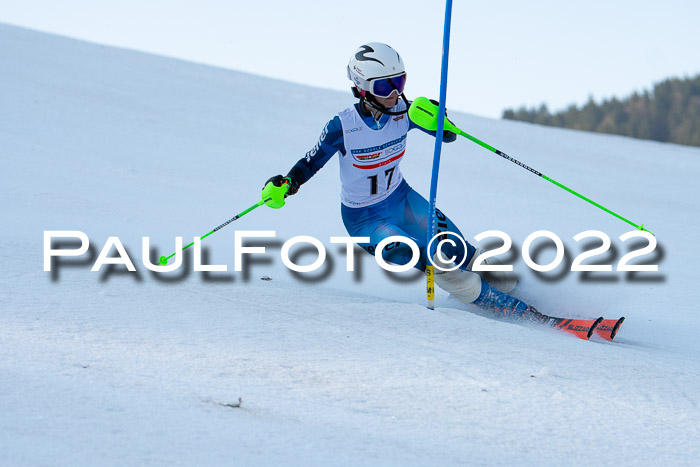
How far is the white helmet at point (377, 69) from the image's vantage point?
147 inches

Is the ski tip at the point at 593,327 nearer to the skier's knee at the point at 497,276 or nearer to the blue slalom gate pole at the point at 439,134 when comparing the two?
the blue slalom gate pole at the point at 439,134

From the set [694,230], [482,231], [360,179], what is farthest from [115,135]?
[694,230]

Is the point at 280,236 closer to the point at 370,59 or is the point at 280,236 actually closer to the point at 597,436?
the point at 370,59

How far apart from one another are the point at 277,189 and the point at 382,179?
60 centimetres

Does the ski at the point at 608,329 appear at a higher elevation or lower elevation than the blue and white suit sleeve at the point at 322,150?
lower

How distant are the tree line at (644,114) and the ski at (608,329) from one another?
38.6 metres

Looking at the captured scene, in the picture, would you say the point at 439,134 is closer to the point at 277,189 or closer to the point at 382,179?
the point at 382,179

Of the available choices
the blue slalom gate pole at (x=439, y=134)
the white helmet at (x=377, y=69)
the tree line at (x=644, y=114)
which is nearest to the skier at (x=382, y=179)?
the white helmet at (x=377, y=69)

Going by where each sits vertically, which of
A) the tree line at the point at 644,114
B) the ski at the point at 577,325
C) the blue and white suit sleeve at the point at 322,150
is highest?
the tree line at the point at 644,114

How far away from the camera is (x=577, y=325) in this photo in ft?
11.2

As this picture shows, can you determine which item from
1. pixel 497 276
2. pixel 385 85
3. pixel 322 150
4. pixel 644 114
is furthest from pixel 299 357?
pixel 644 114

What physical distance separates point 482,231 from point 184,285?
3.96m

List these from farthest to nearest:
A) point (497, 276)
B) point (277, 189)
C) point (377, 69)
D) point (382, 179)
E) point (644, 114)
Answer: point (644, 114), point (497, 276), point (382, 179), point (277, 189), point (377, 69)

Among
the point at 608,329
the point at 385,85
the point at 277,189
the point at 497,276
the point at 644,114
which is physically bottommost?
the point at 608,329
